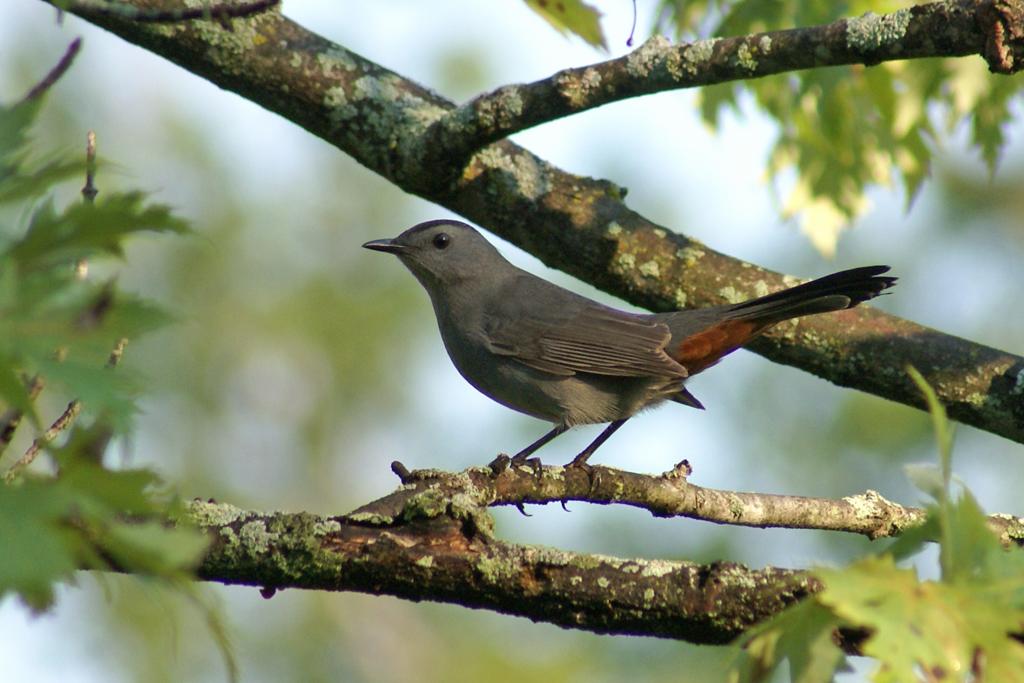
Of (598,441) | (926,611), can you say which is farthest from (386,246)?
(926,611)

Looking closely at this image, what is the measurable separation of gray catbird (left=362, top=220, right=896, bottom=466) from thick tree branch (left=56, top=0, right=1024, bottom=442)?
183 millimetres

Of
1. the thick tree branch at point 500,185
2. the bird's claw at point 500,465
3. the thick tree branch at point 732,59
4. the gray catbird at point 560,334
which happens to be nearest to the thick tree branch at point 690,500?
the bird's claw at point 500,465

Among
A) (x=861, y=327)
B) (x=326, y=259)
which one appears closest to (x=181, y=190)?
(x=326, y=259)

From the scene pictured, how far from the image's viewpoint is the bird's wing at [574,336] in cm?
534

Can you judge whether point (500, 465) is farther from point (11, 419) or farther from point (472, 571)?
point (11, 419)

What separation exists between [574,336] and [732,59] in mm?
2403

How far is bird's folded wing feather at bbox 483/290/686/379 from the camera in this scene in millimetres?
5340

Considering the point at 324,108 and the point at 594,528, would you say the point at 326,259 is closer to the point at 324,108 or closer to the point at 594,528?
the point at 594,528

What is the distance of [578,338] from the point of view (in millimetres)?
5758

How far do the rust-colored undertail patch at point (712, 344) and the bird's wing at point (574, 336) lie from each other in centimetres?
8

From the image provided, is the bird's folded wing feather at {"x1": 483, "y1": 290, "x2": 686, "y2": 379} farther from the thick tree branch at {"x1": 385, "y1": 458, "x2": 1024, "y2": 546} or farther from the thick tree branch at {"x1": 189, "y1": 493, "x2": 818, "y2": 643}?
the thick tree branch at {"x1": 189, "y1": 493, "x2": 818, "y2": 643}

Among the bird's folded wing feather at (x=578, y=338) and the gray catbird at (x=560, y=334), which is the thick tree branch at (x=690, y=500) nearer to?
the gray catbird at (x=560, y=334)

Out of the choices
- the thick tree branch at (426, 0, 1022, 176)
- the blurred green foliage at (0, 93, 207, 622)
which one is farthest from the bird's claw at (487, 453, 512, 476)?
the blurred green foliage at (0, 93, 207, 622)

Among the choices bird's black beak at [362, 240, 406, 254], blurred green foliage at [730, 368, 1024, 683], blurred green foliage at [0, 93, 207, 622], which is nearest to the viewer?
blurred green foliage at [0, 93, 207, 622]
